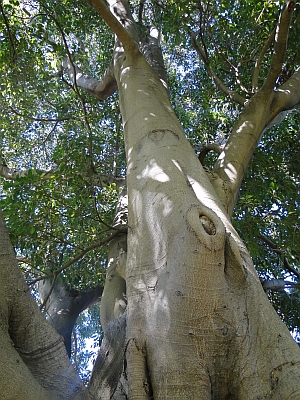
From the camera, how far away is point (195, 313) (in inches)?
76.5

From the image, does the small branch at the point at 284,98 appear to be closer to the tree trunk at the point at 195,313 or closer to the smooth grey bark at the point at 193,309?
the smooth grey bark at the point at 193,309

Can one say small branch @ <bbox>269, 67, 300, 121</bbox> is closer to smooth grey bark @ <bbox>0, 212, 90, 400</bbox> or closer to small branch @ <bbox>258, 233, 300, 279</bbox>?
small branch @ <bbox>258, 233, 300, 279</bbox>

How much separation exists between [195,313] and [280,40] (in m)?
2.44

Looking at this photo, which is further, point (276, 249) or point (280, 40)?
point (276, 249)

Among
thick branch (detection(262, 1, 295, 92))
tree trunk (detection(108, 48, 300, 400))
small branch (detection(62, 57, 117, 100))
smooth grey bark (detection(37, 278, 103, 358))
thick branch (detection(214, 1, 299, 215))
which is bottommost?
tree trunk (detection(108, 48, 300, 400))

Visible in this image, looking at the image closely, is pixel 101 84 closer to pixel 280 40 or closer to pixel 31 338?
pixel 280 40

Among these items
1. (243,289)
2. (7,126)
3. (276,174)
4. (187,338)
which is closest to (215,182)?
(243,289)

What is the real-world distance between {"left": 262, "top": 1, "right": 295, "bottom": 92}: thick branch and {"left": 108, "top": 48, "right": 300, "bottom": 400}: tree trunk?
1532 mm

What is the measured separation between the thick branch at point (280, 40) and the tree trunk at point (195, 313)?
1532mm

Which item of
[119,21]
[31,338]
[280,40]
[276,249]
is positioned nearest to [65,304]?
[276,249]

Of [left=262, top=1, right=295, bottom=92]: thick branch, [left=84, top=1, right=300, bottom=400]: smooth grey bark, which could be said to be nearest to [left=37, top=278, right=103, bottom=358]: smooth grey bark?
[left=262, top=1, right=295, bottom=92]: thick branch

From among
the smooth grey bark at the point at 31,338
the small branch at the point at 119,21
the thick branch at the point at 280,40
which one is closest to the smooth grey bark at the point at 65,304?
the small branch at the point at 119,21

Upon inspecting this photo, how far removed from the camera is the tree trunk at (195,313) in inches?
71.2

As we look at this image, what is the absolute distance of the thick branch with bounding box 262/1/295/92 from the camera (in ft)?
11.1
